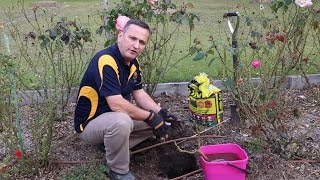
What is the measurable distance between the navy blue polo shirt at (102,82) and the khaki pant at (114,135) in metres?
0.12

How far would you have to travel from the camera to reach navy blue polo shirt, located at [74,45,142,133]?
3324 millimetres

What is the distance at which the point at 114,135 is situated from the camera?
10.6ft

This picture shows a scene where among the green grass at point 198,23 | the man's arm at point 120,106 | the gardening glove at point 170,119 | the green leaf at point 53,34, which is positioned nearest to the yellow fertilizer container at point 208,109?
the green grass at point 198,23

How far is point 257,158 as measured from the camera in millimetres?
3662

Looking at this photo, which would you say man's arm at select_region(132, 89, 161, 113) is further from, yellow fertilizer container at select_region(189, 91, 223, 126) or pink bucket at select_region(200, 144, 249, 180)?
pink bucket at select_region(200, 144, 249, 180)

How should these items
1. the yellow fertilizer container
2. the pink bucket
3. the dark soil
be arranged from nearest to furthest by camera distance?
the pink bucket, the dark soil, the yellow fertilizer container

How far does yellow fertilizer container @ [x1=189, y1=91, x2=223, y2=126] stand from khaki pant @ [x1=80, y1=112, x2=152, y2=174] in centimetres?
111

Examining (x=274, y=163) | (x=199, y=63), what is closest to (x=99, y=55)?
(x=274, y=163)

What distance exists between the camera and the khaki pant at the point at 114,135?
10.6 ft

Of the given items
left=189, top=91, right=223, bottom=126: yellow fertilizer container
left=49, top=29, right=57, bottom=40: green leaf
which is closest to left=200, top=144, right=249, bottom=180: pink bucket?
left=189, top=91, right=223, bottom=126: yellow fertilizer container

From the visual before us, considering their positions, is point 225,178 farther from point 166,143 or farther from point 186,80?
point 186,80

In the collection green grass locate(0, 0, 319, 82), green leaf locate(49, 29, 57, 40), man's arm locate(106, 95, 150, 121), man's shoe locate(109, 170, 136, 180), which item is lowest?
man's shoe locate(109, 170, 136, 180)

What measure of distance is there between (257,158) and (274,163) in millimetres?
135

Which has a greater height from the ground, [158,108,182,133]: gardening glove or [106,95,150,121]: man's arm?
[106,95,150,121]: man's arm
